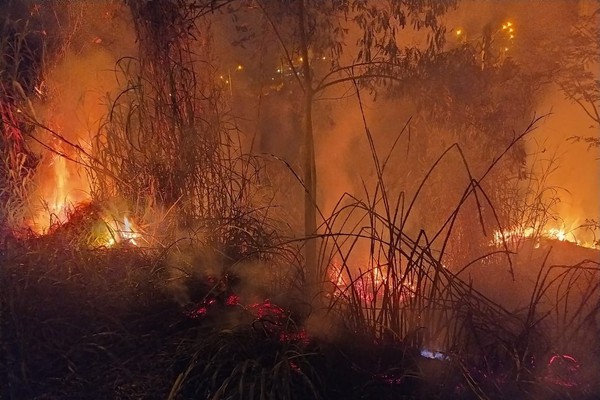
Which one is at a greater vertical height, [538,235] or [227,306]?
[538,235]

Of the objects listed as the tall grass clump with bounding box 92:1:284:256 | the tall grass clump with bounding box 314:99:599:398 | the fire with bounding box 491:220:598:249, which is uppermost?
the tall grass clump with bounding box 92:1:284:256

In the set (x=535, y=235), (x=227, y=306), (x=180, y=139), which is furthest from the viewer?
(x=535, y=235)

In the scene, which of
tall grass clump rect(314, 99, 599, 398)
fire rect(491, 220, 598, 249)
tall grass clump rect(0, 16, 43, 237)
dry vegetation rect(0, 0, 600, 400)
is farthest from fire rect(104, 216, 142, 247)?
fire rect(491, 220, 598, 249)

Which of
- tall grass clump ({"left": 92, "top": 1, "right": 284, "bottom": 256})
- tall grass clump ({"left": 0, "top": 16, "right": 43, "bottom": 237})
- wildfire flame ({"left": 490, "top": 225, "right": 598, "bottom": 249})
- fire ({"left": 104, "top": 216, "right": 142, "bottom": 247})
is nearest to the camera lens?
tall grass clump ({"left": 92, "top": 1, "right": 284, "bottom": 256})

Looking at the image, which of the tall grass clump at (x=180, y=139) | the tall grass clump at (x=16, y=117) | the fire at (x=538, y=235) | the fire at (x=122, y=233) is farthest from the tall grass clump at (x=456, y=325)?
the tall grass clump at (x=16, y=117)

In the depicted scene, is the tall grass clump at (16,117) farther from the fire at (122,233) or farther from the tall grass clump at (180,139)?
the tall grass clump at (180,139)

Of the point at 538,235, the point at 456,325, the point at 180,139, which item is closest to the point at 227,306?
the point at 456,325

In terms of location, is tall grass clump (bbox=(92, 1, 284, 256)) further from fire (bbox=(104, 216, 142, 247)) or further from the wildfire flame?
the wildfire flame

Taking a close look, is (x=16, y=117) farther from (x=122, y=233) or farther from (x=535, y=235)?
(x=535, y=235)

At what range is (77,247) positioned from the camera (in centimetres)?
488

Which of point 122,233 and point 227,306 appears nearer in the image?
point 227,306

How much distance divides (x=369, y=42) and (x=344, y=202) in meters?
4.42

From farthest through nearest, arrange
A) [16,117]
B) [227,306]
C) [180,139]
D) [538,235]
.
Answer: [16,117]
[538,235]
[180,139]
[227,306]

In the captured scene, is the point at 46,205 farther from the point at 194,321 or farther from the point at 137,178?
the point at 194,321
